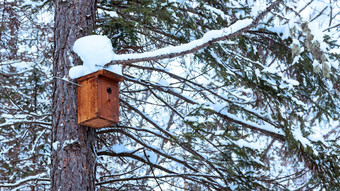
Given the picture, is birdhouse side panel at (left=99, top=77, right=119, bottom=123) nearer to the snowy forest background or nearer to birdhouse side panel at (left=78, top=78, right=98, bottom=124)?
birdhouse side panel at (left=78, top=78, right=98, bottom=124)

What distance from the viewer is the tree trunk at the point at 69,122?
10.3ft

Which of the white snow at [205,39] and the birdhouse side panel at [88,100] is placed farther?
the birdhouse side panel at [88,100]

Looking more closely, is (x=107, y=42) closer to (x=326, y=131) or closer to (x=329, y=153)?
(x=329, y=153)

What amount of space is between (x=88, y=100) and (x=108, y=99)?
0.47 feet

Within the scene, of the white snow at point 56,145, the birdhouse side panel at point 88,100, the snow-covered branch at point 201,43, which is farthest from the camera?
the white snow at point 56,145

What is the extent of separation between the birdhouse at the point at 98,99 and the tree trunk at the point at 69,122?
103 mm

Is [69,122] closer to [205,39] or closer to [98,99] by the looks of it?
[98,99]

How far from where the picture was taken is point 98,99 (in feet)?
10.2

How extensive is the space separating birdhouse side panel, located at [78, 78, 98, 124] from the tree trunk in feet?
0.27

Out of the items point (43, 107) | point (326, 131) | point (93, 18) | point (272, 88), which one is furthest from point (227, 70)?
point (326, 131)

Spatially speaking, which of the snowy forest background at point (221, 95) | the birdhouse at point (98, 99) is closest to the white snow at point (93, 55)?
the birdhouse at point (98, 99)

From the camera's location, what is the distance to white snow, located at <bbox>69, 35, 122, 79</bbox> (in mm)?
3131

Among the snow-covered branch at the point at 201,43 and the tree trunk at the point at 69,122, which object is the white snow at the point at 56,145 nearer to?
the tree trunk at the point at 69,122

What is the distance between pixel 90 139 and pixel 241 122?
1527 millimetres
